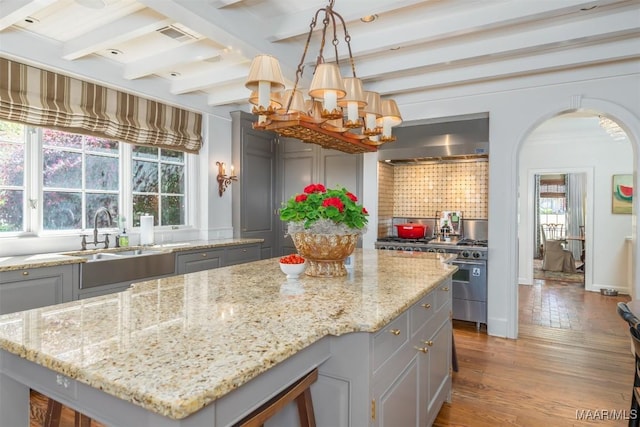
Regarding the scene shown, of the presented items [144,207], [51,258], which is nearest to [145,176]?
[144,207]

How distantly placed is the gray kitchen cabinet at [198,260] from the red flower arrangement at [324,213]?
214cm

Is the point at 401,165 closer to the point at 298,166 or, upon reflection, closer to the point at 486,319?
the point at 298,166

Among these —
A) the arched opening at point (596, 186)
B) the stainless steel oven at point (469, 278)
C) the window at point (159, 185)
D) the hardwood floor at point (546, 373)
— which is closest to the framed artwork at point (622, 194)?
the arched opening at point (596, 186)

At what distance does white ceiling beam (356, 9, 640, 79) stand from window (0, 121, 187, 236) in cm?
253

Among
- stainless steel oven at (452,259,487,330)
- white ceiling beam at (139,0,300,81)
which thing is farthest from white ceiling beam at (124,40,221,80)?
stainless steel oven at (452,259,487,330)

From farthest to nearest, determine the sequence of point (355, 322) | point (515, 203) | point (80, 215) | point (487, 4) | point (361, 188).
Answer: point (361, 188)
point (515, 203)
point (80, 215)
point (487, 4)
point (355, 322)

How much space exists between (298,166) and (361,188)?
1012mm

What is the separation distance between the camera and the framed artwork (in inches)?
225

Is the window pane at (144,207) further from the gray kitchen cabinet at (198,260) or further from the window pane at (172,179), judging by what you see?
the gray kitchen cabinet at (198,260)

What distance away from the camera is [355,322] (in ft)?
4.42

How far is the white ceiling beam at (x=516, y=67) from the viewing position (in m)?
3.24

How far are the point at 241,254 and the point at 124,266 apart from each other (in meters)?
1.48

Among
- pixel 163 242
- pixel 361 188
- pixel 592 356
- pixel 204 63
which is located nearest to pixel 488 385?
pixel 592 356

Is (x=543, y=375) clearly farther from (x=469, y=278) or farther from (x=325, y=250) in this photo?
(x=325, y=250)
